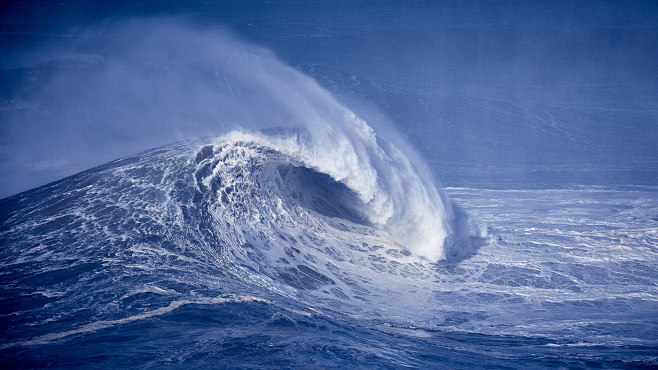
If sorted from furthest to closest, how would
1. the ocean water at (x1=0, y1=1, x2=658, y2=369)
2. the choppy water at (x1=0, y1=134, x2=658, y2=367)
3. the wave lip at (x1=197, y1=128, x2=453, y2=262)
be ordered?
the wave lip at (x1=197, y1=128, x2=453, y2=262) → the ocean water at (x1=0, y1=1, x2=658, y2=369) → the choppy water at (x1=0, y1=134, x2=658, y2=367)

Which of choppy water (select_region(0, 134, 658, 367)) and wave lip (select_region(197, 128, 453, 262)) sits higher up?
wave lip (select_region(197, 128, 453, 262))

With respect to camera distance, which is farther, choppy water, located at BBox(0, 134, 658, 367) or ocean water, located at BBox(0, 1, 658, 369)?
ocean water, located at BBox(0, 1, 658, 369)

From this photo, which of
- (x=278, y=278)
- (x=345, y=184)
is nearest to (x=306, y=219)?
(x=345, y=184)

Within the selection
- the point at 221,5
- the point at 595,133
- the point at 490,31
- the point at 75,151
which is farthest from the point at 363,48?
the point at 75,151

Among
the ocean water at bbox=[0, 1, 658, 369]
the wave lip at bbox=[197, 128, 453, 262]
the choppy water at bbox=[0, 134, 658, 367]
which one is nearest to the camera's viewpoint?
the choppy water at bbox=[0, 134, 658, 367]

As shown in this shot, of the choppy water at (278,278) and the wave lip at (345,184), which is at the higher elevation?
the wave lip at (345,184)

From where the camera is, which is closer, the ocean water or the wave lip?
the ocean water

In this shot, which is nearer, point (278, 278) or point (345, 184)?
point (278, 278)

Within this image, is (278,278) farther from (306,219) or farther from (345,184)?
(345,184)

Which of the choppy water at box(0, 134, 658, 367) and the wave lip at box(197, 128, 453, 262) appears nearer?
the choppy water at box(0, 134, 658, 367)
